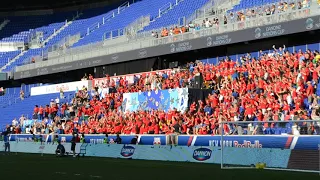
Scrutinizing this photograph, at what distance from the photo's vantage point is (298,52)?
2870 centimetres

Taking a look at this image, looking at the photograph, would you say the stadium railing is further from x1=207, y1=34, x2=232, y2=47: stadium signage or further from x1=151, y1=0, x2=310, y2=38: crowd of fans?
x1=207, y1=34, x2=232, y2=47: stadium signage

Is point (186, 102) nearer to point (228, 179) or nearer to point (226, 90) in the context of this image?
point (226, 90)

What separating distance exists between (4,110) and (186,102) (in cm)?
2619

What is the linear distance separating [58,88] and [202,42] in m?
18.1

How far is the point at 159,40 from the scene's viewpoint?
38562 millimetres

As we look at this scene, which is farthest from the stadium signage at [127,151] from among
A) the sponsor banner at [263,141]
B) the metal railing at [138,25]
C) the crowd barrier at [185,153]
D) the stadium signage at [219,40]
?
the metal railing at [138,25]

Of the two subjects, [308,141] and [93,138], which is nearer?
[308,141]

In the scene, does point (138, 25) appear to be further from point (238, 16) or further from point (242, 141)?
point (242, 141)

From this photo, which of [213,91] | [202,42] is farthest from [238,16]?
[213,91]

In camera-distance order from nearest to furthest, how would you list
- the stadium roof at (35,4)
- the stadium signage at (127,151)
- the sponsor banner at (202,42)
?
the stadium signage at (127,151), the sponsor banner at (202,42), the stadium roof at (35,4)

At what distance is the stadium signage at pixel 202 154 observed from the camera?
23.7m

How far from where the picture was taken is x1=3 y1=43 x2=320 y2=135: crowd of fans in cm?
2520

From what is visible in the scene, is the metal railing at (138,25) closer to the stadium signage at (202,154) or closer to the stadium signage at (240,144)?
the stadium signage at (202,154)

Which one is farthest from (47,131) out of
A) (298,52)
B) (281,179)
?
(281,179)
